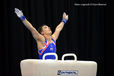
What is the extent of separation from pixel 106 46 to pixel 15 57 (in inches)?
74.9

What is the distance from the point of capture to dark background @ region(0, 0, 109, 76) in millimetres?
5055

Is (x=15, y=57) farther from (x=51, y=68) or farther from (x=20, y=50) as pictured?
(x=51, y=68)

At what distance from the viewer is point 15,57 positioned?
5.07 m

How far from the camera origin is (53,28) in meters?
5.23

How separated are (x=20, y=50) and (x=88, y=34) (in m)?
1.45

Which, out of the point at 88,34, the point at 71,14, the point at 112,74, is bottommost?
the point at 112,74

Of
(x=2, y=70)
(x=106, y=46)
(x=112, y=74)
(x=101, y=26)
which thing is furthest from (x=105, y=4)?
(x=2, y=70)

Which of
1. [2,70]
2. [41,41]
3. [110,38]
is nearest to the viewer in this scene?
[41,41]

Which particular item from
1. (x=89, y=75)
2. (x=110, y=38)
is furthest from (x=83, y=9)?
(x=89, y=75)

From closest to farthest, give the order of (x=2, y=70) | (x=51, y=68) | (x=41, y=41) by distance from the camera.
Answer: (x=51, y=68), (x=41, y=41), (x=2, y=70)

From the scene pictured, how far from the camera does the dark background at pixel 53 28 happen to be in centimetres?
505

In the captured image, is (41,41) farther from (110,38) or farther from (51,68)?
(110,38)

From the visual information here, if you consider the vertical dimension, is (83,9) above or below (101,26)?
above

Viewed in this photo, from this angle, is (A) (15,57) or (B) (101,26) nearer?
(A) (15,57)
